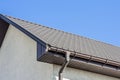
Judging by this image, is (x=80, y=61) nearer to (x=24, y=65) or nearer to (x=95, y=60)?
(x=95, y=60)

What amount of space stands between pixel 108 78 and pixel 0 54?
4692 millimetres

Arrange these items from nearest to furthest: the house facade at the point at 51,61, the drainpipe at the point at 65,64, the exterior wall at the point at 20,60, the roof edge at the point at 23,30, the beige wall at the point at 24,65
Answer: the drainpipe at the point at 65,64, the house facade at the point at 51,61, the roof edge at the point at 23,30, the beige wall at the point at 24,65, the exterior wall at the point at 20,60

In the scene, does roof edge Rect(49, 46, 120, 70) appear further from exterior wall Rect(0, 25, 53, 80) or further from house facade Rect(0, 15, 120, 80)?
exterior wall Rect(0, 25, 53, 80)

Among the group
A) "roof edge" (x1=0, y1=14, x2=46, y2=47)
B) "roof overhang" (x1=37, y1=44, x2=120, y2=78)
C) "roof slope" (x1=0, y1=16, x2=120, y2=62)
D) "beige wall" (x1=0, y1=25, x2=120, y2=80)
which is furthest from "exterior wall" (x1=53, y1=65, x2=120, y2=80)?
"roof edge" (x1=0, y1=14, x2=46, y2=47)

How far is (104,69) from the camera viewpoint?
788 cm

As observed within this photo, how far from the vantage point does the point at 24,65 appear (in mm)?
9266

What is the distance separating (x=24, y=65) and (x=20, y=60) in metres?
0.50

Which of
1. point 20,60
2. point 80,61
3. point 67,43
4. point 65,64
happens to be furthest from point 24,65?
point 80,61

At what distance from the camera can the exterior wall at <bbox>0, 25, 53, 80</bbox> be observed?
8.23m

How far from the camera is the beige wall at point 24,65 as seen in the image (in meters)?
7.90

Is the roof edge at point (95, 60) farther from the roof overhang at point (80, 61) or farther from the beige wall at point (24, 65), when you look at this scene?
the beige wall at point (24, 65)

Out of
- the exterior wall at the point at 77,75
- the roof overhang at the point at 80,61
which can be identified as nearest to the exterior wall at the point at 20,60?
the exterior wall at the point at 77,75

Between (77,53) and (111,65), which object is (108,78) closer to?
(111,65)

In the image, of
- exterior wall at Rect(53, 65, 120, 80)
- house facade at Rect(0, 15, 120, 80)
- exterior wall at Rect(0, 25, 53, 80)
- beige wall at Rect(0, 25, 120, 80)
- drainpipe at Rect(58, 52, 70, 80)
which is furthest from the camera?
exterior wall at Rect(0, 25, 53, 80)
